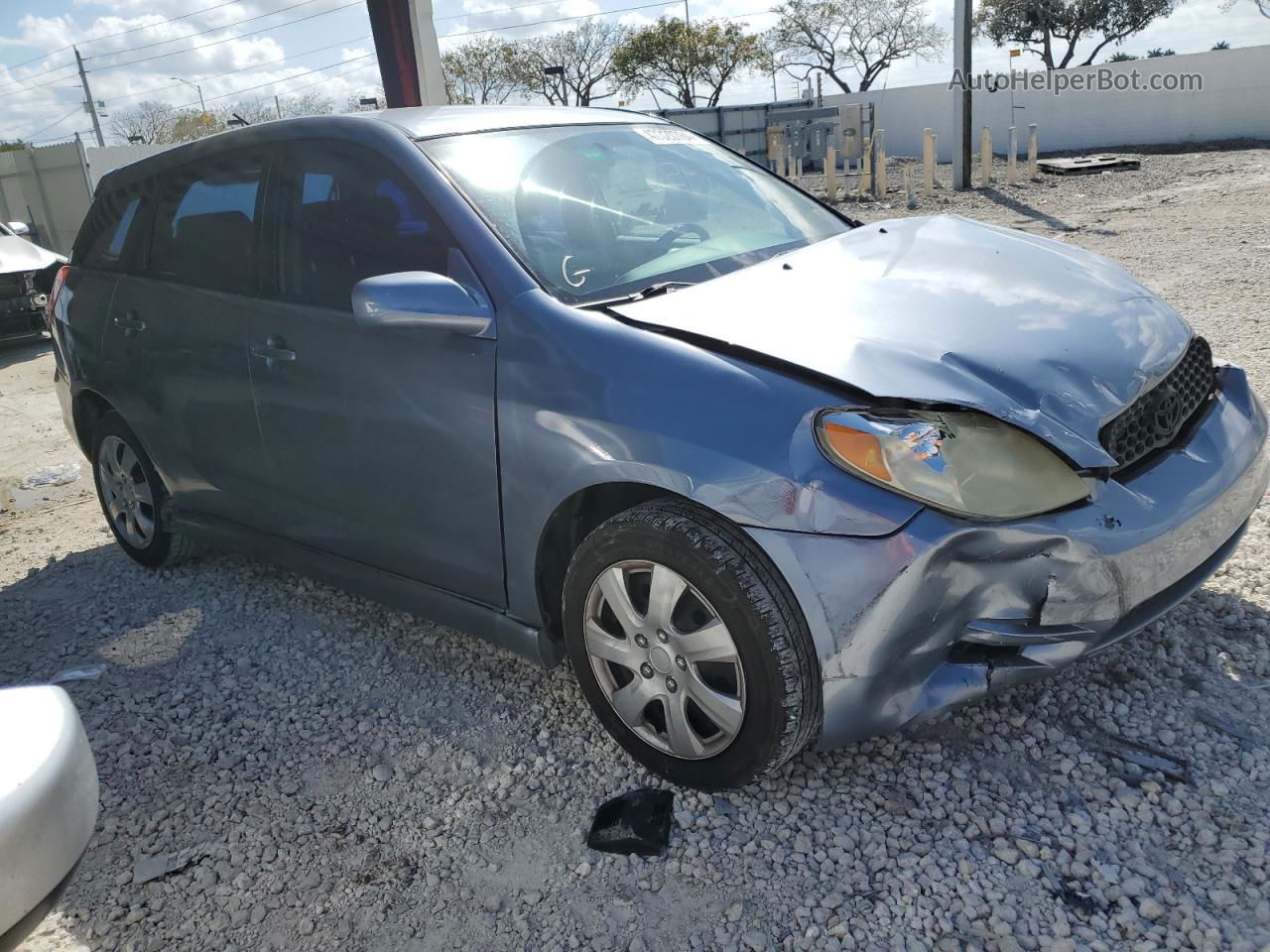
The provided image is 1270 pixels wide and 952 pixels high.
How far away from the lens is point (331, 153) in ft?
10.3

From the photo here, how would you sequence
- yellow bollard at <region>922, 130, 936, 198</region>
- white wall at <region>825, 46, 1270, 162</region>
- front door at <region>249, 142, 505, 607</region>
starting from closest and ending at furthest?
front door at <region>249, 142, 505, 607</region>
yellow bollard at <region>922, 130, 936, 198</region>
white wall at <region>825, 46, 1270, 162</region>

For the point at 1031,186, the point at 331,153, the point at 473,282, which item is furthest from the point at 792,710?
the point at 1031,186

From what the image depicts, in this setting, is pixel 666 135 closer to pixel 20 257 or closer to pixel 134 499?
pixel 134 499

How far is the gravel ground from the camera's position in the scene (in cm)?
213

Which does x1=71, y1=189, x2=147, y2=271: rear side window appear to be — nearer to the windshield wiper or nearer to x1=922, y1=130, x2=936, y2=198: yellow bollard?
the windshield wiper

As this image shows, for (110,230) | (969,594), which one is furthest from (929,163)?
(969,594)

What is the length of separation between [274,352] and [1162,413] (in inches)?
103

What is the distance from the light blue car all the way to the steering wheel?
2 cm

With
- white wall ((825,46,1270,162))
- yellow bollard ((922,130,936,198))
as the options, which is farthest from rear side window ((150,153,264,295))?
white wall ((825,46,1270,162))

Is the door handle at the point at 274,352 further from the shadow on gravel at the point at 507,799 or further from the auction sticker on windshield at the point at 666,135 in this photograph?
the auction sticker on windshield at the point at 666,135

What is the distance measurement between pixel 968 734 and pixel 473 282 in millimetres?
1814

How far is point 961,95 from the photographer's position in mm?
18109

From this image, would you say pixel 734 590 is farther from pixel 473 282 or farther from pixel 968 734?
pixel 473 282

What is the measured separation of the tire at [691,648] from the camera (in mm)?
2219
